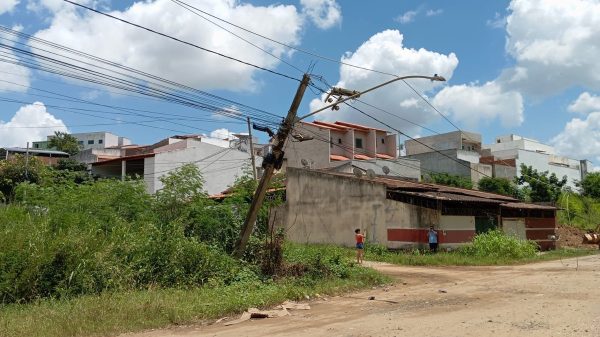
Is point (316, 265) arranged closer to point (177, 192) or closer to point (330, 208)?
point (177, 192)

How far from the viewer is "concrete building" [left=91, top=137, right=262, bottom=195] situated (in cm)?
4184

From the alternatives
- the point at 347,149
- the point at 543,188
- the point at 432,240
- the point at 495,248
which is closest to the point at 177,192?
the point at 432,240

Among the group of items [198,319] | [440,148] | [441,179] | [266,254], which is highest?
[440,148]

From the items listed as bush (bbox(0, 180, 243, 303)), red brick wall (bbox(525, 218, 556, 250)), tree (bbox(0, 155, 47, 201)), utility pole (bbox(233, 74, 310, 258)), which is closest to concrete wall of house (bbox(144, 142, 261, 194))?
tree (bbox(0, 155, 47, 201))

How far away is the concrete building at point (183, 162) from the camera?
41844 millimetres

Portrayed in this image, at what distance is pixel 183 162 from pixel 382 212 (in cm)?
2200

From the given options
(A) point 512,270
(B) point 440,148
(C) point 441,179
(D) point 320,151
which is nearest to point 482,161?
(B) point 440,148

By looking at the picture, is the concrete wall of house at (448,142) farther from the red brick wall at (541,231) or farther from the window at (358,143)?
the red brick wall at (541,231)

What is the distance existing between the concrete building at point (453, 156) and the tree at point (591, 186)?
9.34 meters

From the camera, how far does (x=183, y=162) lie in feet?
144

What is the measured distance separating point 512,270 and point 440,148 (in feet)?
144

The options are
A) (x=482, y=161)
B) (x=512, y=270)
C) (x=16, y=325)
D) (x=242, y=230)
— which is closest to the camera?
(x=16, y=325)

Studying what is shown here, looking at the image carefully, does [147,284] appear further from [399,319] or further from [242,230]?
[399,319]

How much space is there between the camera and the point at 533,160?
6675 centimetres
